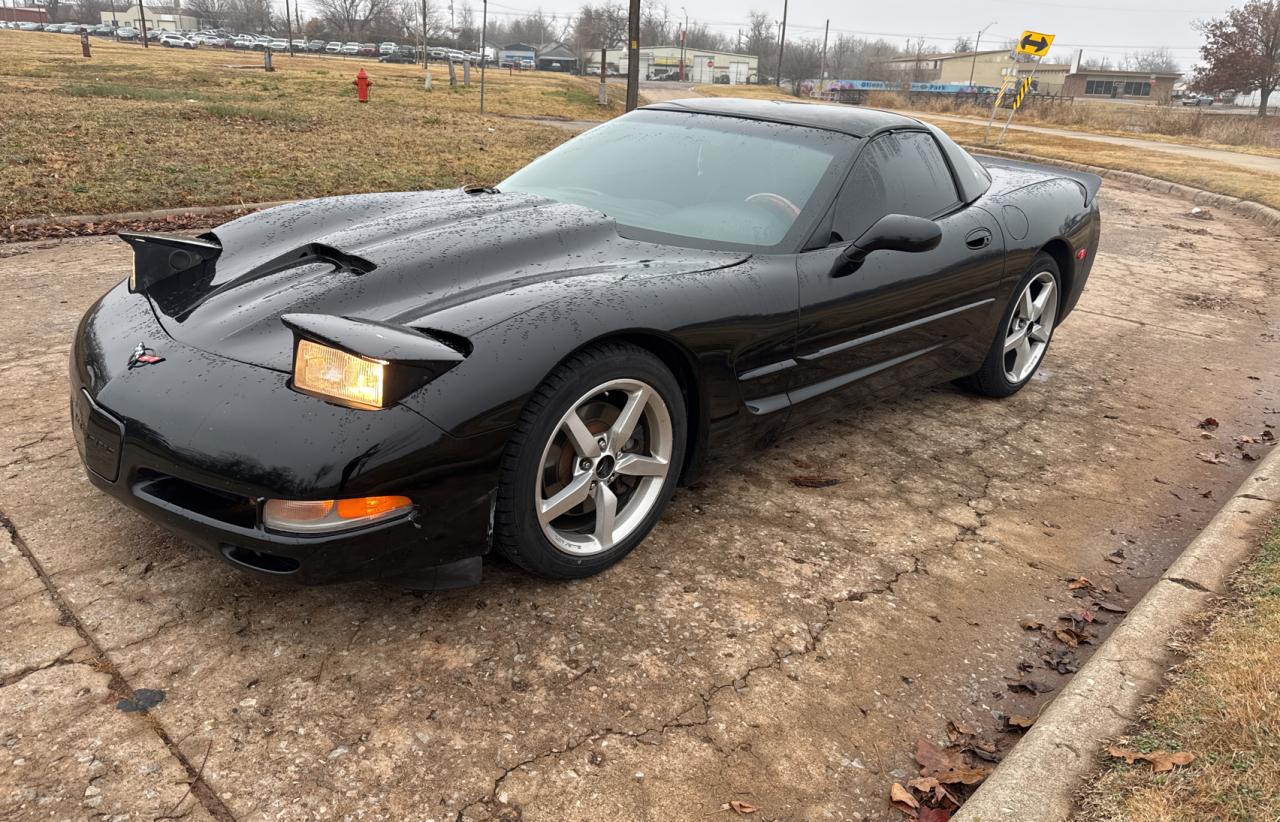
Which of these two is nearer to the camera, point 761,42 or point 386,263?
point 386,263

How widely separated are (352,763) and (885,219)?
7.90 feet

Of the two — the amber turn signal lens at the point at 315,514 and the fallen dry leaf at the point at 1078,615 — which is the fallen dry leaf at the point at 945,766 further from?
the amber turn signal lens at the point at 315,514

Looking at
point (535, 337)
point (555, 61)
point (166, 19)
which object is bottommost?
point (535, 337)

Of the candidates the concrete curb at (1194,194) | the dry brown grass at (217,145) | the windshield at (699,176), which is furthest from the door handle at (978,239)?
the dry brown grass at (217,145)

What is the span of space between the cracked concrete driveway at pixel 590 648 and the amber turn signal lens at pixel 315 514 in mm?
384

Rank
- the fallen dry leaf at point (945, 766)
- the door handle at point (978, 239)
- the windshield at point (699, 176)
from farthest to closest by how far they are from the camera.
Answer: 1. the door handle at point (978, 239)
2. the windshield at point (699, 176)
3. the fallen dry leaf at point (945, 766)

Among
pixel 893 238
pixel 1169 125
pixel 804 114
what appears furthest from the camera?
pixel 1169 125

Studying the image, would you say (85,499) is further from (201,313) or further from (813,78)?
(813,78)

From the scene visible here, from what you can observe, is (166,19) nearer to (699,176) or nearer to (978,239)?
(699,176)

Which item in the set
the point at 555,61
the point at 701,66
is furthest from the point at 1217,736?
the point at 555,61

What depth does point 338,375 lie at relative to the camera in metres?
2.01

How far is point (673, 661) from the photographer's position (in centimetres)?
228

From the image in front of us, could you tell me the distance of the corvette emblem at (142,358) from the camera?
224cm

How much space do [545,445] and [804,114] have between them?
2204mm
